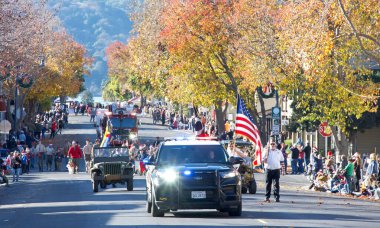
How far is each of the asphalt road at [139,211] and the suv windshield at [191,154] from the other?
1.38 meters

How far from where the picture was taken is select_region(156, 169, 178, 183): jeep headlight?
23875mm

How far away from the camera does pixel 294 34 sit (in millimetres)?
36156

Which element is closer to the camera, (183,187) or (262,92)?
(183,187)

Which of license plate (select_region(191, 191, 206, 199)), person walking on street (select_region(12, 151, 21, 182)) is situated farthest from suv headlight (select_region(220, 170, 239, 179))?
person walking on street (select_region(12, 151, 21, 182))

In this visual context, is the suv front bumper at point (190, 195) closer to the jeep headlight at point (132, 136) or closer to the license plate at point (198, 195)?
the license plate at point (198, 195)

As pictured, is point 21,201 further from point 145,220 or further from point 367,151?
point 367,151

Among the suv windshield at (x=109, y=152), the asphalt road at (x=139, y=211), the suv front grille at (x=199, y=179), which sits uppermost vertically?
the suv windshield at (x=109, y=152)

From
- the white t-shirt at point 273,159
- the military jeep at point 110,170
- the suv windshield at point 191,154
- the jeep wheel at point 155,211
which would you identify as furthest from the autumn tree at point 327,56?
the jeep wheel at point 155,211

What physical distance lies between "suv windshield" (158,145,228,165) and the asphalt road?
138 cm

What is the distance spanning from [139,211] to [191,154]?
8.97ft

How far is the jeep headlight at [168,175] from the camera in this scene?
23.9m

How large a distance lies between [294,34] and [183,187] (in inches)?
540

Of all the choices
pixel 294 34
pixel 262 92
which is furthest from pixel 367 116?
pixel 294 34

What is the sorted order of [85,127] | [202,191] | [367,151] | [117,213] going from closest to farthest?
[202,191]
[117,213]
[367,151]
[85,127]
